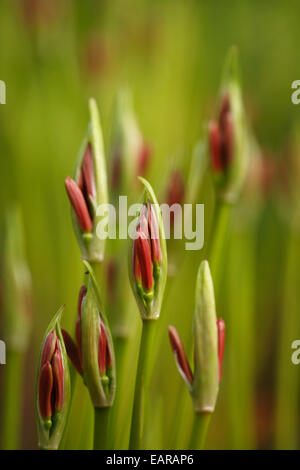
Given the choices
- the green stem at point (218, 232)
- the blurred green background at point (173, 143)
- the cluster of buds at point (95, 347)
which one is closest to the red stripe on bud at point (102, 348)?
the cluster of buds at point (95, 347)

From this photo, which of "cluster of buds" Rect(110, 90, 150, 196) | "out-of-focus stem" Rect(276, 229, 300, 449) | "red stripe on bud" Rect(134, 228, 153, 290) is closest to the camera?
"red stripe on bud" Rect(134, 228, 153, 290)

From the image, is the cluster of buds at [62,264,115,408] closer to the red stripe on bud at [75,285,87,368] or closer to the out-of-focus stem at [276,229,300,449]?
the red stripe on bud at [75,285,87,368]

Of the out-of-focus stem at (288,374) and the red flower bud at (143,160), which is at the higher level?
the red flower bud at (143,160)

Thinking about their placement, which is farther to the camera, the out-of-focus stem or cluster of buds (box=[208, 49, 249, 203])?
the out-of-focus stem

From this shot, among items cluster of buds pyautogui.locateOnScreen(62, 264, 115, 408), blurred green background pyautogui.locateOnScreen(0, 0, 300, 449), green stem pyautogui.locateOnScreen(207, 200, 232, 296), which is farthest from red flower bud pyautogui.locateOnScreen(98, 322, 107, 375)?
blurred green background pyautogui.locateOnScreen(0, 0, 300, 449)

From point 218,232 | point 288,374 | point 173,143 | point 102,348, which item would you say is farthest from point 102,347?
point 173,143

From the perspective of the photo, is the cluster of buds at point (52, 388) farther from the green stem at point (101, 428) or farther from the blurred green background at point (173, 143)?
the blurred green background at point (173, 143)

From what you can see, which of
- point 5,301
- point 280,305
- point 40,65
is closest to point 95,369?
point 5,301

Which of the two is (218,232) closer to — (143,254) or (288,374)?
(143,254)
